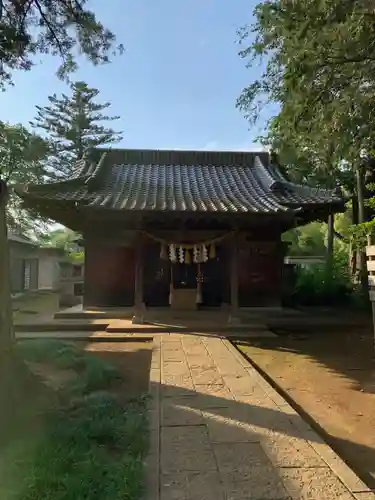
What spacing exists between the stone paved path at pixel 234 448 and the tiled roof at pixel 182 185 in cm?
621

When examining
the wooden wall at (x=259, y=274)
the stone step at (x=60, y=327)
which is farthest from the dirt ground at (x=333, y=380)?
the stone step at (x=60, y=327)

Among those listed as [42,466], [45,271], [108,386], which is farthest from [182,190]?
[45,271]

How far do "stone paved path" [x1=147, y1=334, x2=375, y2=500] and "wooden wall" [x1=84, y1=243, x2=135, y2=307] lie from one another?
7.08 meters

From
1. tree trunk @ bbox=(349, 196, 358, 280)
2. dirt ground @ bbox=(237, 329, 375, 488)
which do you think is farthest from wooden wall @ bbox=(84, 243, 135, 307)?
tree trunk @ bbox=(349, 196, 358, 280)

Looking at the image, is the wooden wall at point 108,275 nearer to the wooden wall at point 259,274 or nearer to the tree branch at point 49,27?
the wooden wall at point 259,274

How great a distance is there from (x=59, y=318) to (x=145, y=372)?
552 centimetres

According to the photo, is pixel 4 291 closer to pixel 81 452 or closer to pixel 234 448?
pixel 81 452

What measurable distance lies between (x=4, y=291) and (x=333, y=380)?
471cm

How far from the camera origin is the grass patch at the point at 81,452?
259 centimetres

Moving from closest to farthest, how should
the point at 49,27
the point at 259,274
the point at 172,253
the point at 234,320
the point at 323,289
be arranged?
1. the point at 49,27
2. the point at 234,320
3. the point at 172,253
4. the point at 259,274
5. the point at 323,289

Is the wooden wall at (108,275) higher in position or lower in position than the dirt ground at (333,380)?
higher

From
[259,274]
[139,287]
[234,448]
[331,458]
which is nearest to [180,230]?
[139,287]

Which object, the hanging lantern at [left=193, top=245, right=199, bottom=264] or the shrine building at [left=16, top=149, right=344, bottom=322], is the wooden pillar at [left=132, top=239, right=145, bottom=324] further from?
the hanging lantern at [left=193, top=245, right=199, bottom=264]

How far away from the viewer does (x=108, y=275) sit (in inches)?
491
